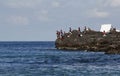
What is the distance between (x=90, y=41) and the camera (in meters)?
112

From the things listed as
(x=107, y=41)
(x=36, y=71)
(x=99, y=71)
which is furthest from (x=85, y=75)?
(x=107, y=41)

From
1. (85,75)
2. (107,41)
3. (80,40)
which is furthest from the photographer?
(80,40)

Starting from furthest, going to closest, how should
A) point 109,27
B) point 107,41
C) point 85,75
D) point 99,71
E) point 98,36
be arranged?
point 109,27
point 98,36
point 107,41
point 99,71
point 85,75

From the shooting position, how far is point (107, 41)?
331 ft

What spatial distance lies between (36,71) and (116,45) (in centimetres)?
3393

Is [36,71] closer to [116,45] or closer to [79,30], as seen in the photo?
[116,45]

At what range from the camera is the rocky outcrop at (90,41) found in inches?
3769

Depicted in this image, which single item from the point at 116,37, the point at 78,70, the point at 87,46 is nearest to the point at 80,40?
the point at 87,46

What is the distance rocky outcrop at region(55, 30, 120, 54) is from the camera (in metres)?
95.7

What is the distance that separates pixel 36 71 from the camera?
58969mm

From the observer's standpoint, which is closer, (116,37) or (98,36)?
(116,37)

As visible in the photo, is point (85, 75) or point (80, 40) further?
point (80, 40)

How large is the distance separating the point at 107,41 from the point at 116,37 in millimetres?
2437

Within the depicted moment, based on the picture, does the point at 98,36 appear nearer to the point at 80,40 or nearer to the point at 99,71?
the point at 80,40
